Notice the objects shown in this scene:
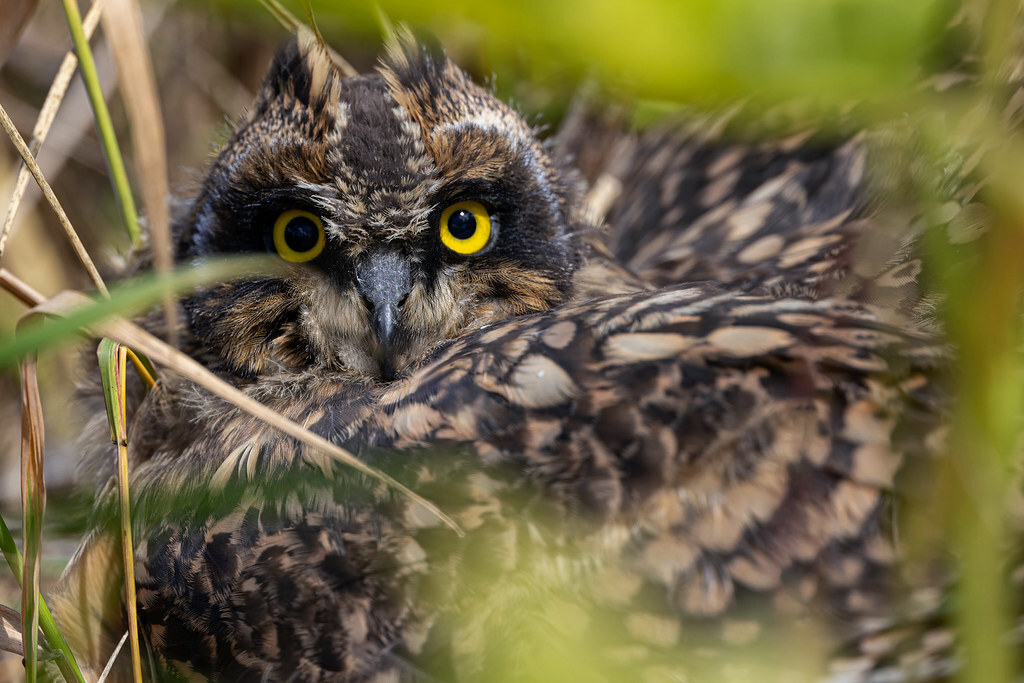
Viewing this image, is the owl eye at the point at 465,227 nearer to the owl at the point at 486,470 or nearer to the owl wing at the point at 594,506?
the owl at the point at 486,470

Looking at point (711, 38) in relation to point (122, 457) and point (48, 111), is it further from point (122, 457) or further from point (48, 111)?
point (48, 111)

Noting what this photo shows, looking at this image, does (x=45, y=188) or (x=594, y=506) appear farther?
(x=45, y=188)

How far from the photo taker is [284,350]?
1868mm

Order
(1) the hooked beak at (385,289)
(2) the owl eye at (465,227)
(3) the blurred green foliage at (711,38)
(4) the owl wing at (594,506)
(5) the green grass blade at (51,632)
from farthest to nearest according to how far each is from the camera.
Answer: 1. (2) the owl eye at (465,227)
2. (1) the hooked beak at (385,289)
3. (5) the green grass blade at (51,632)
4. (4) the owl wing at (594,506)
5. (3) the blurred green foliage at (711,38)

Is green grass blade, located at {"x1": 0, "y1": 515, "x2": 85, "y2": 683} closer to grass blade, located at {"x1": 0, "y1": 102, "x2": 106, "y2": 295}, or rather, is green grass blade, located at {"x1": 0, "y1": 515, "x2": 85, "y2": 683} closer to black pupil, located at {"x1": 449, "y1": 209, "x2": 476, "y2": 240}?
grass blade, located at {"x1": 0, "y1": 102, "x2": 106, "y2": 295}

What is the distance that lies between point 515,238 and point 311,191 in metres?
0.43

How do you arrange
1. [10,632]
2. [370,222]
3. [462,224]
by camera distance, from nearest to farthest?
[10,632]
[370,222]
[462,224]

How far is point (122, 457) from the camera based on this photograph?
1515 millimetres

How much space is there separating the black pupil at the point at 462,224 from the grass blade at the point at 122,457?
68cm

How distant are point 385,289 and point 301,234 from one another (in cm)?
22

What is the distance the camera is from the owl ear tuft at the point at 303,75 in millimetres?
Answer: 1799

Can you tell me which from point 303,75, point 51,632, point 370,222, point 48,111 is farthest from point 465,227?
point 51,632

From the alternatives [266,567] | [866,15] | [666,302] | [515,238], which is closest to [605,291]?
[515,238]

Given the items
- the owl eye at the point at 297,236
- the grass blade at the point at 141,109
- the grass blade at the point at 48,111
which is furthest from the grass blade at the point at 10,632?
the grass blade at the point at 141,109
